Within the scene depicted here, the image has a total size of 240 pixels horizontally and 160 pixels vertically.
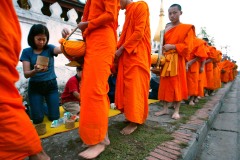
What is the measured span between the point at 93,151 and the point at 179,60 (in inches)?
93.6

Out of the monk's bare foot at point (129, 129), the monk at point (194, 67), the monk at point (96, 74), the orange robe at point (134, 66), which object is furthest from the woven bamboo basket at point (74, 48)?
the monk at point (194, 67)

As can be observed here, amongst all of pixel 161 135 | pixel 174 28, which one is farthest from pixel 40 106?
pixel 174 28

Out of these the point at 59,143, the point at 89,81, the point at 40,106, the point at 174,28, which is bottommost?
the point at 59,143

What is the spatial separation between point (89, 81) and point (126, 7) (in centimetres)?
133

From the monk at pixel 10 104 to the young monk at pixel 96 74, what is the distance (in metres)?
0.68

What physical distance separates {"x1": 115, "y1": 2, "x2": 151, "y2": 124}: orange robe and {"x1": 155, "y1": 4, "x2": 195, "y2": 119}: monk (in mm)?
914

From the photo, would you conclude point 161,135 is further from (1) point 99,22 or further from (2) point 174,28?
(2) point 174,28

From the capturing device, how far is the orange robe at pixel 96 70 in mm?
2059

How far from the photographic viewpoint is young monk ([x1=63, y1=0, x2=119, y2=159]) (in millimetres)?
2057

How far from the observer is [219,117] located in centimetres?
483

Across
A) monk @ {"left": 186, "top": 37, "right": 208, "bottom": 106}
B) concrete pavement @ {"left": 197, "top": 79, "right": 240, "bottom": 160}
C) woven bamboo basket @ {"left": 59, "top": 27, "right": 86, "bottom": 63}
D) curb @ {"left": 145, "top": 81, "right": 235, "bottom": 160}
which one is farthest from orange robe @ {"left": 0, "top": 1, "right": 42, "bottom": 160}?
monk @ {"left": 186, "top": 37, "right": 208, "bottom": 106}

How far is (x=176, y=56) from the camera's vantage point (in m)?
3.67

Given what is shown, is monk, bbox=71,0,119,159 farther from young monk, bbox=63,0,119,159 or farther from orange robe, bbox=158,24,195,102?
orange robe, bbox=158,24,195,102

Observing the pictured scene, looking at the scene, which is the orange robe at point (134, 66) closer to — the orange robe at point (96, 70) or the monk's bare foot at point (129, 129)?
the monk's bare foot at point (129, 129)
